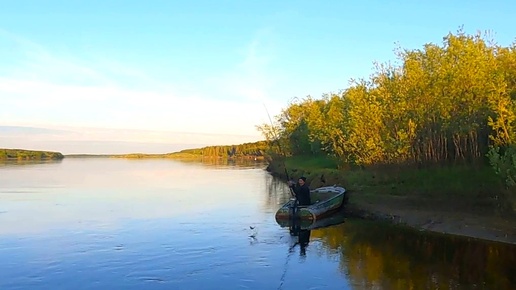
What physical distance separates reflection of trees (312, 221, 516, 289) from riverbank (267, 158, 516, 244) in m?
1.21

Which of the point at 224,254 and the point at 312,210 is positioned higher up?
the point at 312,210

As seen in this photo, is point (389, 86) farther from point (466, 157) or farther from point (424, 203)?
point (424, 203)

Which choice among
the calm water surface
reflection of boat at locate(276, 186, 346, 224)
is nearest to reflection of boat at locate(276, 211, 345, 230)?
reflection of boat at locate(276, 186, 346, 224)

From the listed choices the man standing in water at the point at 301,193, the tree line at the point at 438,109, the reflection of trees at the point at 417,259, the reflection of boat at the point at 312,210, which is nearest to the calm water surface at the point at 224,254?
the reflection of trees at the point at 417,259

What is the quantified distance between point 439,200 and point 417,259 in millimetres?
9929

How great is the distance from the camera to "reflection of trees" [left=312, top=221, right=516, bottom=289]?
16.7 meters

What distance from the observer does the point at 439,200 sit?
29.0 meters

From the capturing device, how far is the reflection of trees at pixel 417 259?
1667 centimetres

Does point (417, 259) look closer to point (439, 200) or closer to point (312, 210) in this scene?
point (312, 210)

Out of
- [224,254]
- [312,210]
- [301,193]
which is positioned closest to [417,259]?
[224,254]

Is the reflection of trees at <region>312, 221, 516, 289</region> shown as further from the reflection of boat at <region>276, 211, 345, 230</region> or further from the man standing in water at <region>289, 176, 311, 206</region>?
the man standing in water at <region>289, 176, 311, 206</region>

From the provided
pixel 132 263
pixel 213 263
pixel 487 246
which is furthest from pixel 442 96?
pixel 132 263

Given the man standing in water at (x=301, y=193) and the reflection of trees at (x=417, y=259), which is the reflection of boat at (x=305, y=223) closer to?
the reflection of trees at (x=417, y=259)

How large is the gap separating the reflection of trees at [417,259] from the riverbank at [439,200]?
1210 mm
